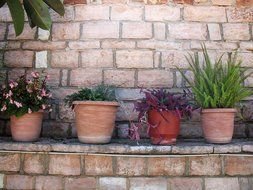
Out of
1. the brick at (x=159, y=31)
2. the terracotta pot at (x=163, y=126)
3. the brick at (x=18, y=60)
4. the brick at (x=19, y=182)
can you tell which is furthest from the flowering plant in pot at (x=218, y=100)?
the brick at (x=18, y=60)

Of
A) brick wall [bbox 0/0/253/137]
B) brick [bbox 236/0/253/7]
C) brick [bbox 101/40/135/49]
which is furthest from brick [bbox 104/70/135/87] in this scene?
brick [bbox 236/0/253/7]

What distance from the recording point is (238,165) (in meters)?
2.93

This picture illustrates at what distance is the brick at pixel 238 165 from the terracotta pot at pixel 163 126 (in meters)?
0.48

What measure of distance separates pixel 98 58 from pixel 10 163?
4.07ft

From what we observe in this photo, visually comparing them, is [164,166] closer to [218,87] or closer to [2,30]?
[218,87]

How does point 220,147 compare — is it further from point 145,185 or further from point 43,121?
point 43,121

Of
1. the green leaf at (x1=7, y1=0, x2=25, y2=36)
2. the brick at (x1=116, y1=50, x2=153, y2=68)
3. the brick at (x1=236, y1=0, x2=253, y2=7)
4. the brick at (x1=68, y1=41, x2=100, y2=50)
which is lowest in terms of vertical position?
the brick at (x1=116, y1=50, x2=153, y2=68)

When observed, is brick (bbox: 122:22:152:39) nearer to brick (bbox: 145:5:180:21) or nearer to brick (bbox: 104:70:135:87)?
brick (bbox: 145:5:180:21)

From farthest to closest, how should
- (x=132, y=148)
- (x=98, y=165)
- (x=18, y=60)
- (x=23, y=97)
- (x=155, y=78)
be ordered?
(x=18, y=60) → (x=155, y=78) → (x=23, y=97) → (x=98, y=165) → (x=132, y=148)

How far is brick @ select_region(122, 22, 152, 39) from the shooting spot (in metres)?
3.50

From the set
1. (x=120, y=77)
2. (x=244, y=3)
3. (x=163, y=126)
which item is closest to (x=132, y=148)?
(x=163, y=126)

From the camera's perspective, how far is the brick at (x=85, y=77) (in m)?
3.46

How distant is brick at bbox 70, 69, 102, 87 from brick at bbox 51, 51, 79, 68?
0.28 feet

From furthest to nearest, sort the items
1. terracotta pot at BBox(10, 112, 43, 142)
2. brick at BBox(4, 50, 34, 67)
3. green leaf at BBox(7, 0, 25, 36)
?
brick at BBox(4, 50, 34, 67)
terracotta pot at BBox(10, 112, 43, 142)
green leaf at BBox(7, 0, 25, 36)
